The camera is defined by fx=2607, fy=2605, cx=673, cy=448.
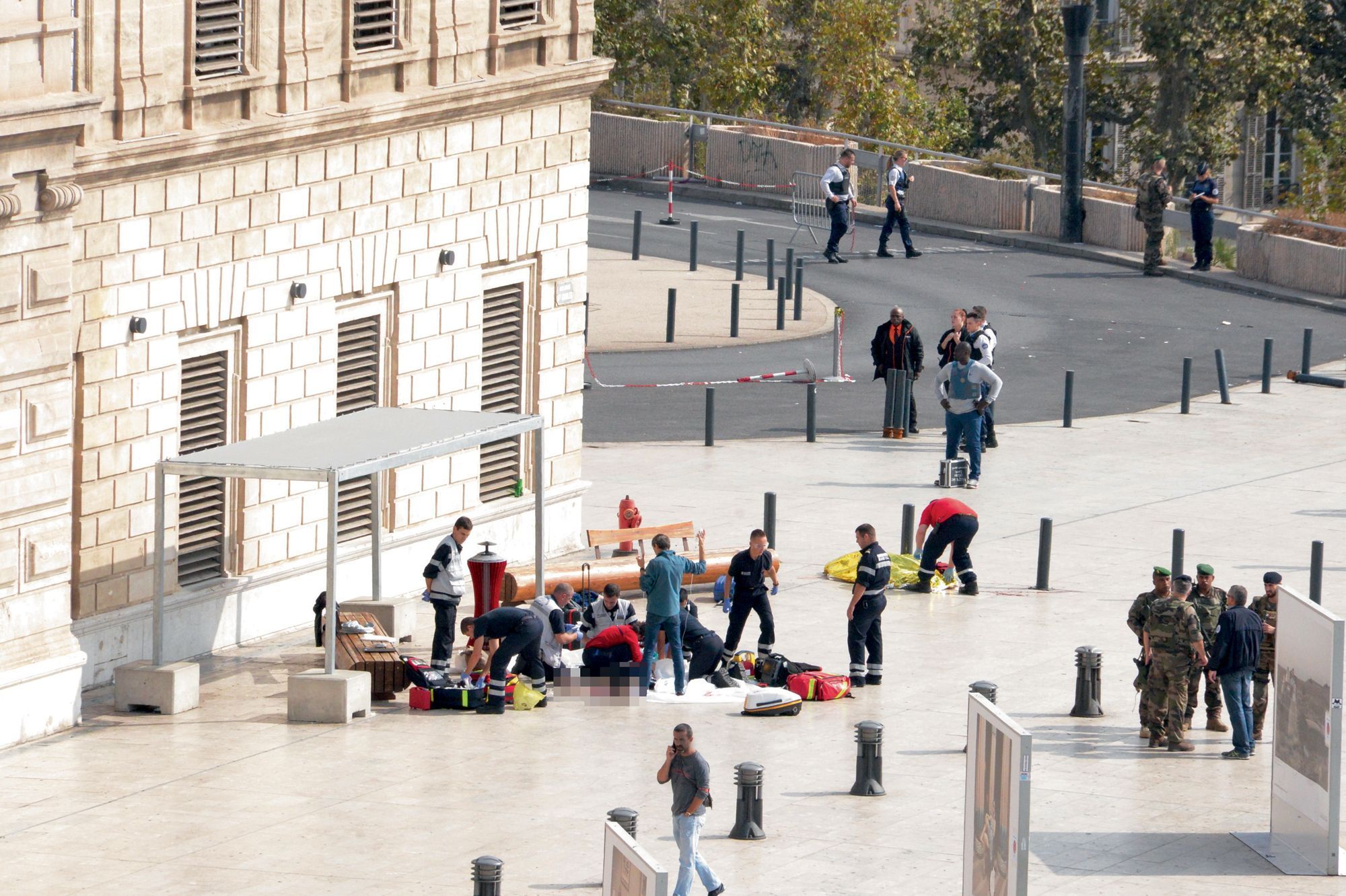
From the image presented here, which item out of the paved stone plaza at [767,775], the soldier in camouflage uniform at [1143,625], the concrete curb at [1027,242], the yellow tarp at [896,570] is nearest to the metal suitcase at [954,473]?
the paved stone plaza at [767,775]

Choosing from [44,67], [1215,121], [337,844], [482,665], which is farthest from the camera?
[1215,121]

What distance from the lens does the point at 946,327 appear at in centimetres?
4106

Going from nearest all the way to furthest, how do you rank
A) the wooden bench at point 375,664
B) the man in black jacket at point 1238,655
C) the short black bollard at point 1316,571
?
the man in black jacket at point 1238,655 < the wooden bench at point 375,664 < the short black bollard at point 1316,571

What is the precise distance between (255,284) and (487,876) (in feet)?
31.3

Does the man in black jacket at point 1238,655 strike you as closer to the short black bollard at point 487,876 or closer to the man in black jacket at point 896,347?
the short black bollard at point 487,876

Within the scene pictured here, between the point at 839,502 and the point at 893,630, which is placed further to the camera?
the point at 839,502

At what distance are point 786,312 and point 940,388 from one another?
12.4 meters

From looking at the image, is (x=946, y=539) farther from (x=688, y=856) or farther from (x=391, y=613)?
(x=688, y=856)

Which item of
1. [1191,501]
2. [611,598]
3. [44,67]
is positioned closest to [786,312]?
[1191,501]

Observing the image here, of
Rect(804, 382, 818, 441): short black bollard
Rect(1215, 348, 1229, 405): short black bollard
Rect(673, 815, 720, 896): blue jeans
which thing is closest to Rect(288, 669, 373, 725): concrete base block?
Rect(673, 815, 720, 896): blue jeans

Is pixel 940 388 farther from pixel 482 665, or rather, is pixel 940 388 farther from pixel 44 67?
pixel 44 67

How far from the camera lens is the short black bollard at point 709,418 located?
109 feet

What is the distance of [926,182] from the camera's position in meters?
52.4

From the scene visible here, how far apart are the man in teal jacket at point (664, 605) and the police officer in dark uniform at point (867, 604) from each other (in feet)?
4.87
